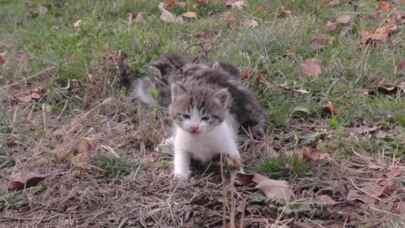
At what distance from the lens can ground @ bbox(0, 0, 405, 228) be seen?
3225mm

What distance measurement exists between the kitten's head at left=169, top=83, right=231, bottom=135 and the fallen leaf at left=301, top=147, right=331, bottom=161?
543mm

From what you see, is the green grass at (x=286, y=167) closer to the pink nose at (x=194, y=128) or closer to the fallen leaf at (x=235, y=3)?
the pink nose at (x=194, y=128)

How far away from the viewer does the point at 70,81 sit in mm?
4812

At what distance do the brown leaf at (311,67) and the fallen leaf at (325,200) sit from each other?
176 cm

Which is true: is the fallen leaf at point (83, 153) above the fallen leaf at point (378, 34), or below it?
below

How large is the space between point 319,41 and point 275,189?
2.68m

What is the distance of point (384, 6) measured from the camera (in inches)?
256

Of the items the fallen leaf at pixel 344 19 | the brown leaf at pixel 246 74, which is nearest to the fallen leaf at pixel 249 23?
the fallen leaf at pixel 344 19

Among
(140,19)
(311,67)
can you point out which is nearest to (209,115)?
(311,67)

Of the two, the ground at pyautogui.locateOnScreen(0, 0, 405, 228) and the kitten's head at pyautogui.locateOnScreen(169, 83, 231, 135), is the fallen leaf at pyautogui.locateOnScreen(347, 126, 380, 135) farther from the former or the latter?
the kitten's head at pyautogui.locateOnScreen(169, 83, 231, 135)

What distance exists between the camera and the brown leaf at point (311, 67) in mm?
4872

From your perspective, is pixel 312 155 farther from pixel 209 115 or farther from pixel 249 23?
pixel 249 23

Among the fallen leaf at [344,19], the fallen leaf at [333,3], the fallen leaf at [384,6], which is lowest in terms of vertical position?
the fallen leaf at [344,19]

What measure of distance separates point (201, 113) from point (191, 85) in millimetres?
369
